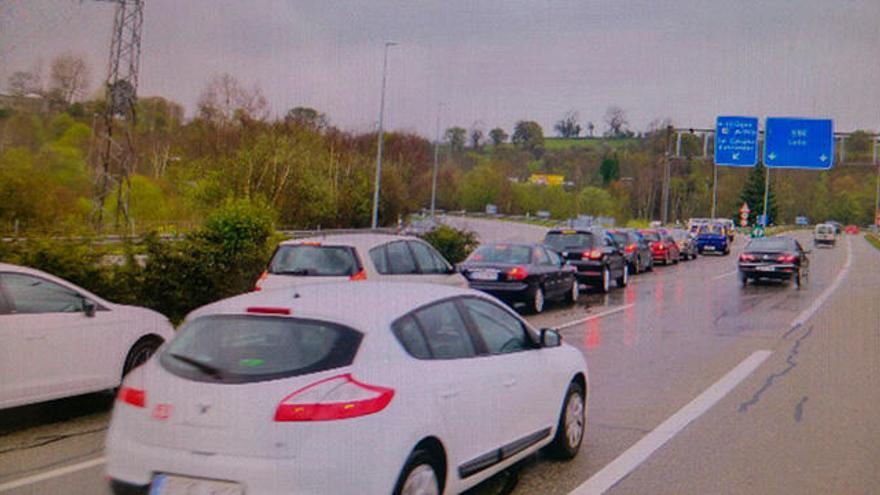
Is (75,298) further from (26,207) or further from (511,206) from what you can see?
(511,206)

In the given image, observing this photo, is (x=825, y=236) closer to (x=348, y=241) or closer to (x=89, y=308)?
(x=348, y=241)

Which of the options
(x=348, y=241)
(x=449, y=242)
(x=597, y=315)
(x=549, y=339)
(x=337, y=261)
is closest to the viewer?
(x=549, y=339)

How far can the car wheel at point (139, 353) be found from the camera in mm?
8812

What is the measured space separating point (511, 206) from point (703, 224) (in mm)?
47015

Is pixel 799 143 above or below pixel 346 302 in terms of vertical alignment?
above

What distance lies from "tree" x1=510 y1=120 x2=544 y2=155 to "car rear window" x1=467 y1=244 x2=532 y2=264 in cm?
13301

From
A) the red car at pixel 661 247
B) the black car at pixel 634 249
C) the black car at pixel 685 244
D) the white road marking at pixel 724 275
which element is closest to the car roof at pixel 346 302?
the black car at pixel 634 249

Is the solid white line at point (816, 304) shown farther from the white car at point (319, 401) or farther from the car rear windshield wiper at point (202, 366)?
the car rear windshield wiper at point (202, 366)

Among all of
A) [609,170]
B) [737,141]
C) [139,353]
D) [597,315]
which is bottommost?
[597,315]

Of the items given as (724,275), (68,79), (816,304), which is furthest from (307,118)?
(816,304)

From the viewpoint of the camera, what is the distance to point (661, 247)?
3856 centimetres

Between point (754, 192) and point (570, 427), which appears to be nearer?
point (570, 427)

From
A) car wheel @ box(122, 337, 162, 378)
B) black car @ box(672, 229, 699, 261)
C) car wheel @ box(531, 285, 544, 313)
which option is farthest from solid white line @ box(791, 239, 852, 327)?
car wheel @ box(122, 337, 162, 378)

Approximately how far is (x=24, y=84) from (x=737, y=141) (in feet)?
125
